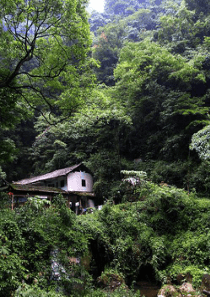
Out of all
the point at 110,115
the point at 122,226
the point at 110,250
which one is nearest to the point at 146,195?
the point at 122,226

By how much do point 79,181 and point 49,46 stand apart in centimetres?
1848

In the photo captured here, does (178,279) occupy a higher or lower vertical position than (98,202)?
lower

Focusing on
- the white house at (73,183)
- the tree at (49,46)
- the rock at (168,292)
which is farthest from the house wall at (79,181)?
the rock at (168,292)

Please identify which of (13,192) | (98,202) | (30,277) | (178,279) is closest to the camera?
(30,277)

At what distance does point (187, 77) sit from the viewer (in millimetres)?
19375

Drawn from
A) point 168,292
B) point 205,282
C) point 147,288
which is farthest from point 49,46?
point 147,288

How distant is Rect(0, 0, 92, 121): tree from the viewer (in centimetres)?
743

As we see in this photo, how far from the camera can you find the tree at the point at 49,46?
7430 millimetres

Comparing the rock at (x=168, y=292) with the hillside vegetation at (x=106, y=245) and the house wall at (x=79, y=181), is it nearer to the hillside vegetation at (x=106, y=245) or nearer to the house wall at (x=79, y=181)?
the hillside vegetation at (x=106, y=245)

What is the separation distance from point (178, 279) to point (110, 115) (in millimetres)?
13988

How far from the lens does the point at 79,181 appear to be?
25.3 m

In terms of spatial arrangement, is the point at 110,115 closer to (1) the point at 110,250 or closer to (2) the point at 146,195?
(2) the point at 146,195

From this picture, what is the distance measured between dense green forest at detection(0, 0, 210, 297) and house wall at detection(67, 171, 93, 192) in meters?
2.15

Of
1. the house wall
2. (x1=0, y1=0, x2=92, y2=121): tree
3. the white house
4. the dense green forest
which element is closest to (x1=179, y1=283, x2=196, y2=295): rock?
the dense green forest
